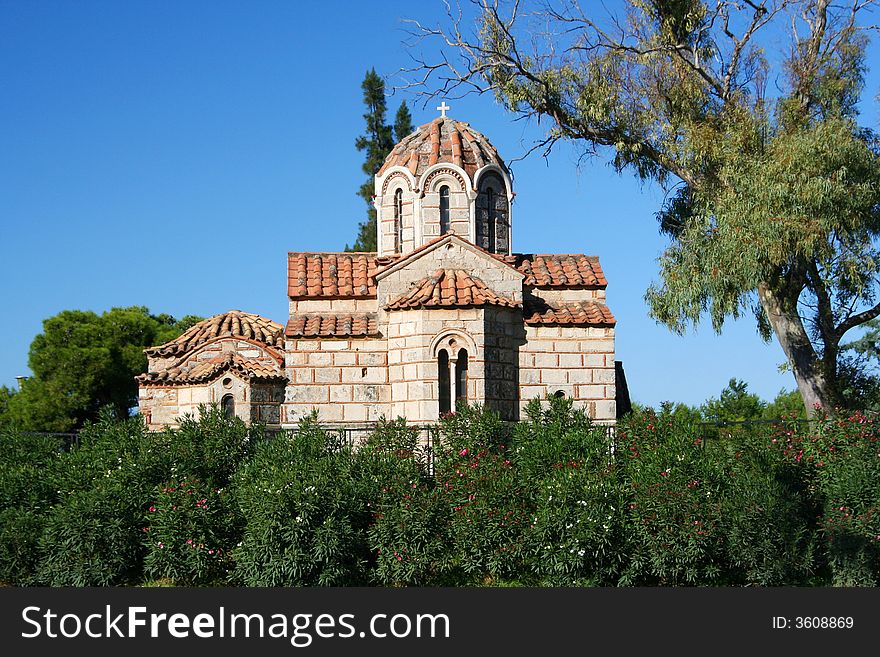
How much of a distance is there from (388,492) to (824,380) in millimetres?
11254

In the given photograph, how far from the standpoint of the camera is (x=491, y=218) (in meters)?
20.5

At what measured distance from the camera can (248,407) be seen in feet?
69.9

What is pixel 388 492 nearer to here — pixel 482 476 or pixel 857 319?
pixel 482 476

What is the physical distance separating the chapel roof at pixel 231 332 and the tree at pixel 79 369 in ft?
53.6

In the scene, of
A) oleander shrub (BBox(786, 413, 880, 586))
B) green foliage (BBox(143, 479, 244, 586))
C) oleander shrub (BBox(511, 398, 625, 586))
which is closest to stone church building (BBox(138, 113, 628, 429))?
oleander shrub (BBox(511, 398, 625, 586))

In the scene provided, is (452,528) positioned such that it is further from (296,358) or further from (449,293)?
(296,358)

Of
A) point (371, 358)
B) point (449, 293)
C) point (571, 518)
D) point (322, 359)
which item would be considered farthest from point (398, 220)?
point (571, 518)

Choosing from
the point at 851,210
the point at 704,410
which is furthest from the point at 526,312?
the point at 704,410

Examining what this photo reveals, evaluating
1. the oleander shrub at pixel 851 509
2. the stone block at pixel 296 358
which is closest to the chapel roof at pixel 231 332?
the stone block at pixel 296 358

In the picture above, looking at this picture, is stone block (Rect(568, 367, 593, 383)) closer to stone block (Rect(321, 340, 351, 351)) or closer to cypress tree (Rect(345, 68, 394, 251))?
stone block (Rect(321, 340, 351, 351))

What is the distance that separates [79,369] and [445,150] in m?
24.3

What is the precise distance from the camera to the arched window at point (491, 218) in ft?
67.3

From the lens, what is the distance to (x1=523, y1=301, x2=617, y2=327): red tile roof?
19109 mm

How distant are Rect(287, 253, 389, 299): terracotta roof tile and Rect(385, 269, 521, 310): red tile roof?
124 centimetres
